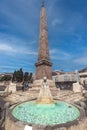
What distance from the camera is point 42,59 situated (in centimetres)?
1555

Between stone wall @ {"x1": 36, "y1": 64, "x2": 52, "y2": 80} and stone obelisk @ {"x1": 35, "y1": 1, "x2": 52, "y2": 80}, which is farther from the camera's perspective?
stone obelisk @ {"x1": 35, "y1": 1, "x2": 52, "y2": 80}

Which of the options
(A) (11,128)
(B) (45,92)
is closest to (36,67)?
(B) (45,92)

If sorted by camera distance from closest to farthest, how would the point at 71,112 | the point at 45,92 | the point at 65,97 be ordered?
the point at 71,112, the point at 45,92, the point at 65,97

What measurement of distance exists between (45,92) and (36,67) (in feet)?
26.4

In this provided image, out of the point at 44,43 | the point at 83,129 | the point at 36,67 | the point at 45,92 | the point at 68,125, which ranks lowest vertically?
the point at 83,129

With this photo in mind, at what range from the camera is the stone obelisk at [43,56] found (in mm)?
15242

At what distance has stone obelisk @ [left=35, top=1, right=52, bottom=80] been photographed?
1524 cm

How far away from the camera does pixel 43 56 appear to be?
15.7 m

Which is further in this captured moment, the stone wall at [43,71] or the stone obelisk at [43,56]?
the stone obelisk at [43,56]

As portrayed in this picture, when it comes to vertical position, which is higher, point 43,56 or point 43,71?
point 43,56

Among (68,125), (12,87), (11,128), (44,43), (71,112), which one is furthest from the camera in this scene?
(44,43)

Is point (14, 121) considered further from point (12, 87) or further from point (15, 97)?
point (12, 87)

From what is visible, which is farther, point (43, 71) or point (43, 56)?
point (43, 56)

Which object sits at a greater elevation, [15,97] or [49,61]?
[49,61]
